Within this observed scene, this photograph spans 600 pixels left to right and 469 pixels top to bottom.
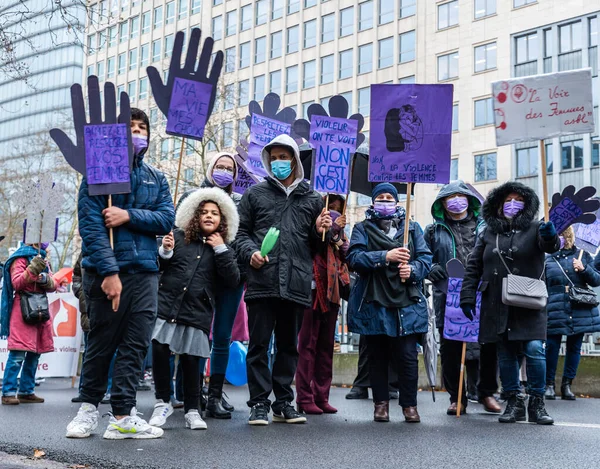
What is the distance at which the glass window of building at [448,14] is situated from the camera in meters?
51.0

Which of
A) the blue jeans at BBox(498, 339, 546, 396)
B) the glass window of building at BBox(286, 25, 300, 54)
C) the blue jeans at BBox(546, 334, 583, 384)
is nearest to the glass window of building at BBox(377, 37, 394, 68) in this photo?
the glass window of building at BBox(286, 25, 300, 54)

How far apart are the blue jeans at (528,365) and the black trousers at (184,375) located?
2.58 m

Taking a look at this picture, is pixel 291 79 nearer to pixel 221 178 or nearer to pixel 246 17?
pixel 246 17

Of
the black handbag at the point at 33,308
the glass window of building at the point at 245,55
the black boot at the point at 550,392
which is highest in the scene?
the glass window of building at the point at 245,55

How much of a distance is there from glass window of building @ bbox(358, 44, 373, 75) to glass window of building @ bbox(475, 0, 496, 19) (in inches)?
371

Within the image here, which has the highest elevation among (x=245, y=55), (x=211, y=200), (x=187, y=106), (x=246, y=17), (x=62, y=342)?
(x=246, y=17)

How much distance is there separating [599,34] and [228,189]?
125ft

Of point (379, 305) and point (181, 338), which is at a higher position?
point (379, 305)

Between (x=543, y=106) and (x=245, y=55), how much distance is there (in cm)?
5981

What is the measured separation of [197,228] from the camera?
7.29 m

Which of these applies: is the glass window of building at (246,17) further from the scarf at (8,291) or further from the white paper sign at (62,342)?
the scarf at (8,291)

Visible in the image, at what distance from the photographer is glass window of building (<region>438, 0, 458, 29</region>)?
50987 mm

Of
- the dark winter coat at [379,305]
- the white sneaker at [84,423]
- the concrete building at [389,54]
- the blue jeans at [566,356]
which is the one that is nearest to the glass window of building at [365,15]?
the concrete building at [389,54]

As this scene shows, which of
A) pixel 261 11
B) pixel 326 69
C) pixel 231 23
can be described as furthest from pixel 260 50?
pixel 326 69
